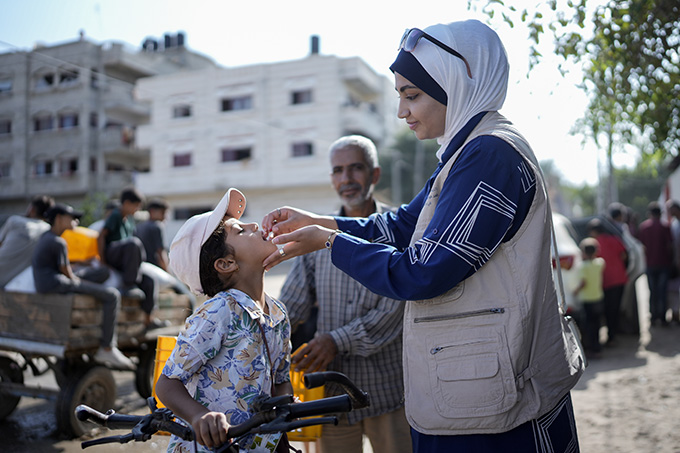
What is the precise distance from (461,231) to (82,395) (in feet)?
16.9

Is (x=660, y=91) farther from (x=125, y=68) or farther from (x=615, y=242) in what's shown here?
(x=125, y=68)

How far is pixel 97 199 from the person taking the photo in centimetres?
3422

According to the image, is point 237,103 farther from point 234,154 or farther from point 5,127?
point 5,127

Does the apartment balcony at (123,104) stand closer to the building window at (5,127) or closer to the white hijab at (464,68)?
the building window at (5,127)

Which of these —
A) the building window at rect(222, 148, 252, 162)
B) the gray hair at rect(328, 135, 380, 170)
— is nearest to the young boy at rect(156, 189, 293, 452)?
the gray hair at rect(328, 135, 380, 170)

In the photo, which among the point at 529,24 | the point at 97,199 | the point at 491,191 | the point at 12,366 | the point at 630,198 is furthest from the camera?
the point at 630,198

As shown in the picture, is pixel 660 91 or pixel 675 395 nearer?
pixel 660 91

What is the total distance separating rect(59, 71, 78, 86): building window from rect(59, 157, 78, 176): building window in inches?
182

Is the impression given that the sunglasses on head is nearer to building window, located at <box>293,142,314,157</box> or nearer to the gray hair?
the gray hair

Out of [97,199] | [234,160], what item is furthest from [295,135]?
[97,199]

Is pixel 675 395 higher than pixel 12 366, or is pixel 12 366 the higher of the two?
pixel 12 366

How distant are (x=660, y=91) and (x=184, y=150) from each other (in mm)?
35560

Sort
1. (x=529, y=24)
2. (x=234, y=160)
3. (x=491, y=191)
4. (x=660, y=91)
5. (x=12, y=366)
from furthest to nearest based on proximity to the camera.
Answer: (x=234, y=160) → (x=12, y=366) → (x=660, y=91) → (x=529, y=24) → (x=491, y=191)

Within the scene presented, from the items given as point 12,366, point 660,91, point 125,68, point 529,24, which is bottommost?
point 12,366
